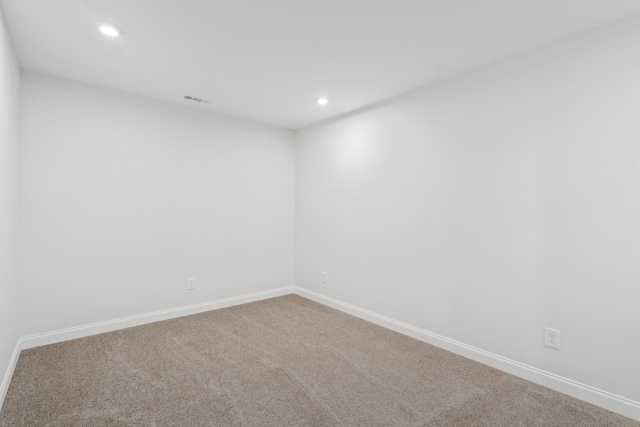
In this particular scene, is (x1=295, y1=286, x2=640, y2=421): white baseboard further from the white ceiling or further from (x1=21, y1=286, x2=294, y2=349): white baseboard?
the white ceiling

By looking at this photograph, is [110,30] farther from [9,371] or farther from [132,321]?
[132,321]

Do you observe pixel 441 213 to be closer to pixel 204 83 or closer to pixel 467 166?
pixel 467 166

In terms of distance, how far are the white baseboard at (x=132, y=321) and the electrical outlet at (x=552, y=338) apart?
3134 millimetres

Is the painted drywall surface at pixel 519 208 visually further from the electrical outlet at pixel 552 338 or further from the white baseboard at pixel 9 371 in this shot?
the white baseboard at pixel 9 371

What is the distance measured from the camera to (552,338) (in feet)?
7.43

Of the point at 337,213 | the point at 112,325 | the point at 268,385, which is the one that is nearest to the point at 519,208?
the point at 337,213

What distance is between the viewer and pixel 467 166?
2.76 meters

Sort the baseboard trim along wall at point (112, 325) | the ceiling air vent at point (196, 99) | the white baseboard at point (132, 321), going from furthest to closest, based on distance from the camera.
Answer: the ceiling air vent at point (196, 99) < the white baseboard at point (132, 321) < the baseboard trim along wall at point (112, 325)

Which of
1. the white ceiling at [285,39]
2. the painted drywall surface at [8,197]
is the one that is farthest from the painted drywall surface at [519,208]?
the painted drywall surface at [8,197]

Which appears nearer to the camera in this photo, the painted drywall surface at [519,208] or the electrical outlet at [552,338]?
the painted drywall surface at [519,208]

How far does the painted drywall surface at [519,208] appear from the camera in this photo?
2.01m

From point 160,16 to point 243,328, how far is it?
108 inches

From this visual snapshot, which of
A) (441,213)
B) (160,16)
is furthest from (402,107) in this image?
(160,16)

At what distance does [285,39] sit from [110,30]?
1.16 metres
